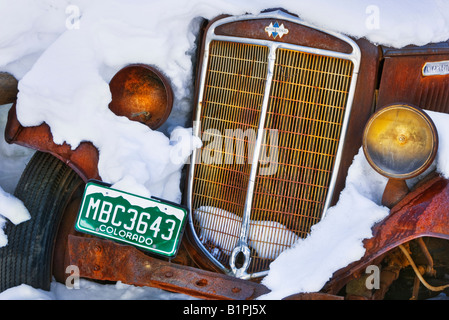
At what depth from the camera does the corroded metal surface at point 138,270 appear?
97.5 inches

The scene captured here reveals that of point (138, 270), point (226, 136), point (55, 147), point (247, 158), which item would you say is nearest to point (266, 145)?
point (247, 158)

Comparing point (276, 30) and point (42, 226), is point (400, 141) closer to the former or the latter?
point (276, 30)

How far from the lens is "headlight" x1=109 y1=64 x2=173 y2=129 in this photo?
2.90m

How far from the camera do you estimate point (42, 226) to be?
2988 millimetres

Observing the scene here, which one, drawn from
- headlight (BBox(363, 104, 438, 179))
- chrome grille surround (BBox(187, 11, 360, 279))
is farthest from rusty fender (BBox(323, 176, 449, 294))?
chrome grille surround (BBox(187, 11, 360, 279))

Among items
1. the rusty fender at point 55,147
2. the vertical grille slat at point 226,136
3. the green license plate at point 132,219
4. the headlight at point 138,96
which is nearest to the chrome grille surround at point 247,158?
the vertical grille slat at point 226,136

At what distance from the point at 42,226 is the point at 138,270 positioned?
2.44 ft

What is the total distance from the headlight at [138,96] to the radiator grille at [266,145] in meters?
0.24

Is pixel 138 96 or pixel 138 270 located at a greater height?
pixel 138 96

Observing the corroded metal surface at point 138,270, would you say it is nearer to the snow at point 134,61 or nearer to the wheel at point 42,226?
the snow at point 134,61

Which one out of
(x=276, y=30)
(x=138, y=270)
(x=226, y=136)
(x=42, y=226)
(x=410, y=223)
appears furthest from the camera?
(x=42, y=226)

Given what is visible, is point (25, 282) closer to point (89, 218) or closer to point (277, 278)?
point (89, 218)

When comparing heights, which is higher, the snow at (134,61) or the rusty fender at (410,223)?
the snow at (134,61)

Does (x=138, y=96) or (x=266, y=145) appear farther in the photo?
(x=138, y=96)
